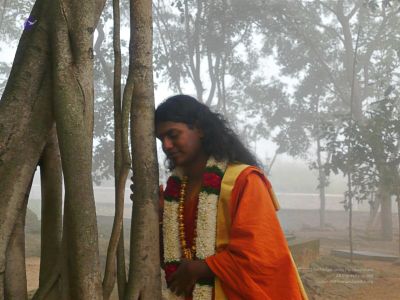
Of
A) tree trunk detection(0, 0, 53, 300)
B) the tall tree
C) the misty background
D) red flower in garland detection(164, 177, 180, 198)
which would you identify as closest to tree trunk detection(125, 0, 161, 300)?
red flower in garland detection(164, 177, 180, 198)

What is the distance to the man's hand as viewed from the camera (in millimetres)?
2004

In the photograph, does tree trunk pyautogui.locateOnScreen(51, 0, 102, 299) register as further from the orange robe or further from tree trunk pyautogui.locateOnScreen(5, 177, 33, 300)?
the orange robe

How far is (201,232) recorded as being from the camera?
6.80 feet

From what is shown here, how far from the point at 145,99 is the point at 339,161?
10160 millimetres

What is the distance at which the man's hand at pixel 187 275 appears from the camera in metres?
2.00

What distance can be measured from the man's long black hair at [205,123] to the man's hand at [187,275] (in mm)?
506

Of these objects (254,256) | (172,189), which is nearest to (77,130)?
(172,189)

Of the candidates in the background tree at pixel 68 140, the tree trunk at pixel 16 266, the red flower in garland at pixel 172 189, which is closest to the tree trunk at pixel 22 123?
the background tree at pixel 68 140

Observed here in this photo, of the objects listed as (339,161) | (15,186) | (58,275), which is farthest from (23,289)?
(339,161)

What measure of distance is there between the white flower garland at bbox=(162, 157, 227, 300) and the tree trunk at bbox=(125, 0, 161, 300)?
9 cm

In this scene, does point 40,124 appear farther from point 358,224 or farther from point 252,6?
point 358,224

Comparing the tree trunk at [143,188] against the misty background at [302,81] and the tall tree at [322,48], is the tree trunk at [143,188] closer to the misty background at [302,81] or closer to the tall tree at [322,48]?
the misty background at [302,81]

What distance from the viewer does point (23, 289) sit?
2172mm

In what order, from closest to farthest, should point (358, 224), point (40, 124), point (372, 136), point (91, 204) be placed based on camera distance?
1. point (91, 204)
2. point (40, 124)
3. point (372, 136)
4. point (358, 224)
